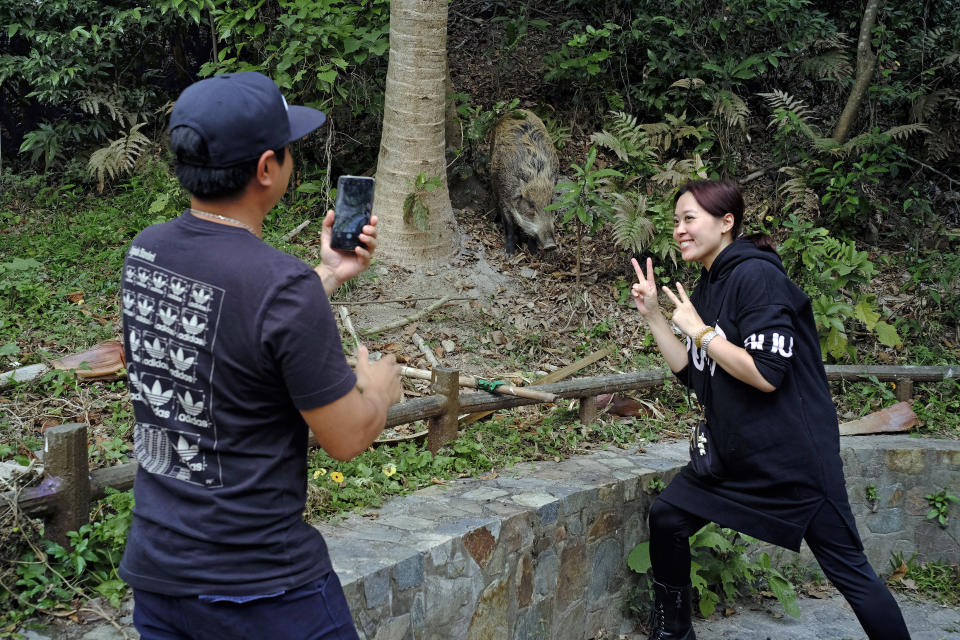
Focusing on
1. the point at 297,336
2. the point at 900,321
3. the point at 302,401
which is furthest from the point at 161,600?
the point at 900,321

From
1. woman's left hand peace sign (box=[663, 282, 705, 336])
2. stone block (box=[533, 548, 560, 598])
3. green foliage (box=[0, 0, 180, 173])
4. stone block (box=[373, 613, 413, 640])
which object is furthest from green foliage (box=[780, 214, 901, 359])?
green foliage (box=[0, 0, 180, 173])

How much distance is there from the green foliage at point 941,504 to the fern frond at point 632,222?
298 centimetres

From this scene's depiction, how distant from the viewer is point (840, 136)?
9.12 m

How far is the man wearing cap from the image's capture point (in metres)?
1.75

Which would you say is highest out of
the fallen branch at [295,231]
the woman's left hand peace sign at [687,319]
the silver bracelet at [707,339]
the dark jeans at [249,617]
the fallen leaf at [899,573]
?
the woman's left hand peace sign at [687,319]

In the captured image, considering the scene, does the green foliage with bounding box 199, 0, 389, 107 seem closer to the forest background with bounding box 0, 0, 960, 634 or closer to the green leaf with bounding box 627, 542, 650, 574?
the forest background with bounding box 0, 0, 960, 634

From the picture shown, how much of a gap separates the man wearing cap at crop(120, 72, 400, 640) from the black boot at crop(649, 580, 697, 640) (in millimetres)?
2377

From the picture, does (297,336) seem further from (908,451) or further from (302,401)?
(908,451)

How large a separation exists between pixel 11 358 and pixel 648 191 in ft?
19.3

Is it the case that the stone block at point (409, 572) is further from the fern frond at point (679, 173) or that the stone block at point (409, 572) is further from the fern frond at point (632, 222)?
the fern frond at point (679, 173)

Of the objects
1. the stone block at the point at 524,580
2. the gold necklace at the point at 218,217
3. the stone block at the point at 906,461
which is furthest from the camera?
the stone block at the point at 906,461

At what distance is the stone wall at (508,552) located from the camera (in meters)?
3.55

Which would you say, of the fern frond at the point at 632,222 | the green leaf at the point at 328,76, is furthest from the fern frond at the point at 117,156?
the fern frond at the point at 632,222

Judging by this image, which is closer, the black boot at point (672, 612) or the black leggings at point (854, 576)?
the black leggings at point (854, 576)
